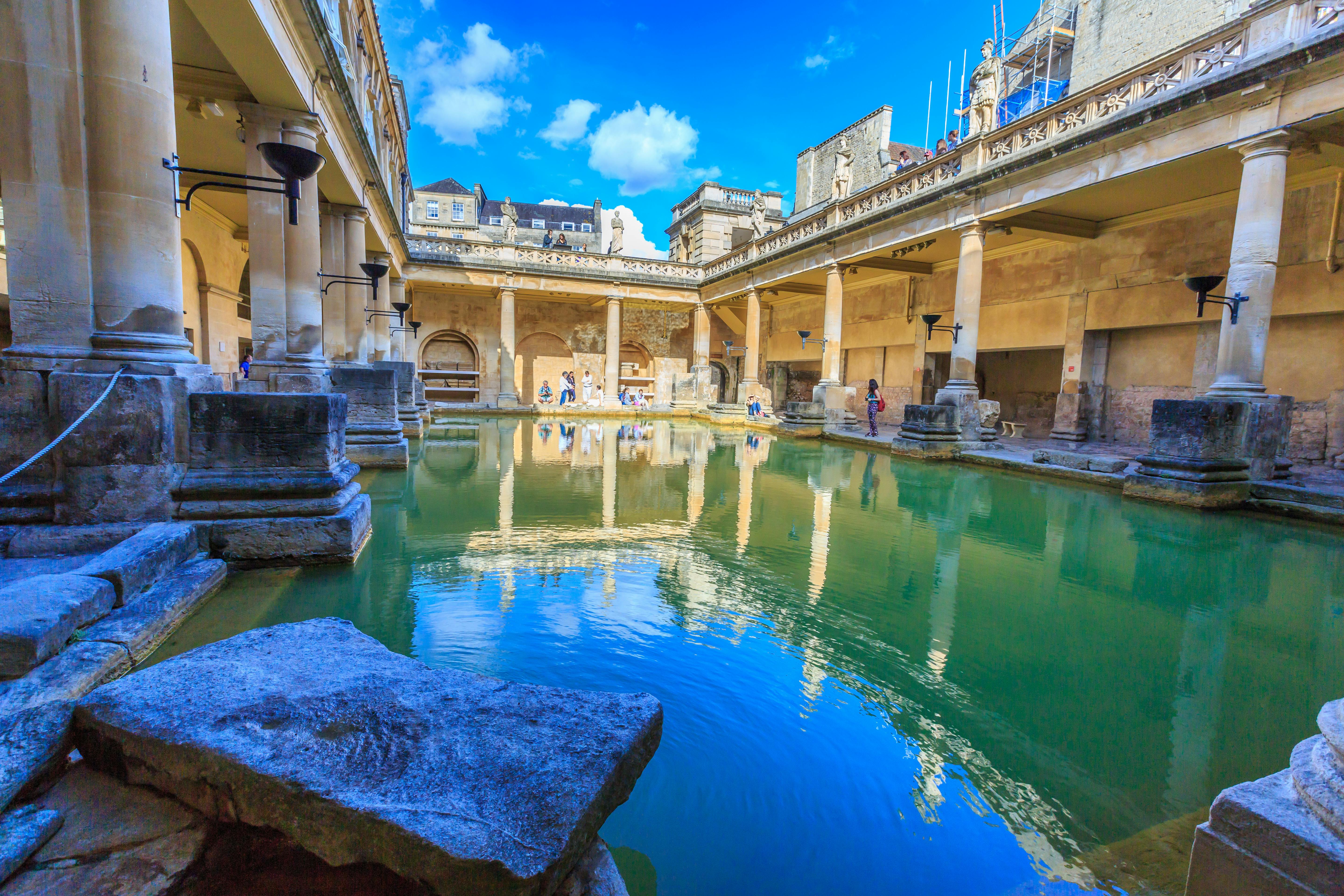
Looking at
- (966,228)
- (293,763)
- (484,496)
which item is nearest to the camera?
(293,763)

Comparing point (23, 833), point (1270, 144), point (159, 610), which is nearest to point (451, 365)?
point (159, 610)

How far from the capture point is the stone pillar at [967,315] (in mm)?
11812

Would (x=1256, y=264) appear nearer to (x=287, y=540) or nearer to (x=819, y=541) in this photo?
(x=819, y=541)

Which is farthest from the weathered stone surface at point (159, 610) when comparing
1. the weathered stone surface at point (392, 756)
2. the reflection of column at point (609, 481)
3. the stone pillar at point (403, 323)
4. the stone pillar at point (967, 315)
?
the stone pillar at point (403, 323)

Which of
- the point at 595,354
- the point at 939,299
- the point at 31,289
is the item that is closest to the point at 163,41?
the point at 31,289

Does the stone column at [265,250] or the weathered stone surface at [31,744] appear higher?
the stone column at [265,250]

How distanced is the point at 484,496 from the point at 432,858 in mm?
5437

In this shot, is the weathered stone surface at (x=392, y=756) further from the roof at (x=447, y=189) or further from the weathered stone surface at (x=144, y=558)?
the roof at (x=447, y=189)

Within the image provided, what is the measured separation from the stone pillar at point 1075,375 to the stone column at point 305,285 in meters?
14.1

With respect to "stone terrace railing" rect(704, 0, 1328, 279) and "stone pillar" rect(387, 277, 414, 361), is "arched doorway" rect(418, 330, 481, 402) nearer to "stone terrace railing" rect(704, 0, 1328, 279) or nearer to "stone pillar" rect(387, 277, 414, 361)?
"stone pillar" rect(387, 277, 414, 361)

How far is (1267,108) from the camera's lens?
24.7ft

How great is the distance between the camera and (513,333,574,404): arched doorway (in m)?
25.2

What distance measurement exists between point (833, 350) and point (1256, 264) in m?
9.03

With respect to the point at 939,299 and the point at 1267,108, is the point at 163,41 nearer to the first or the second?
the point at 1267,108
